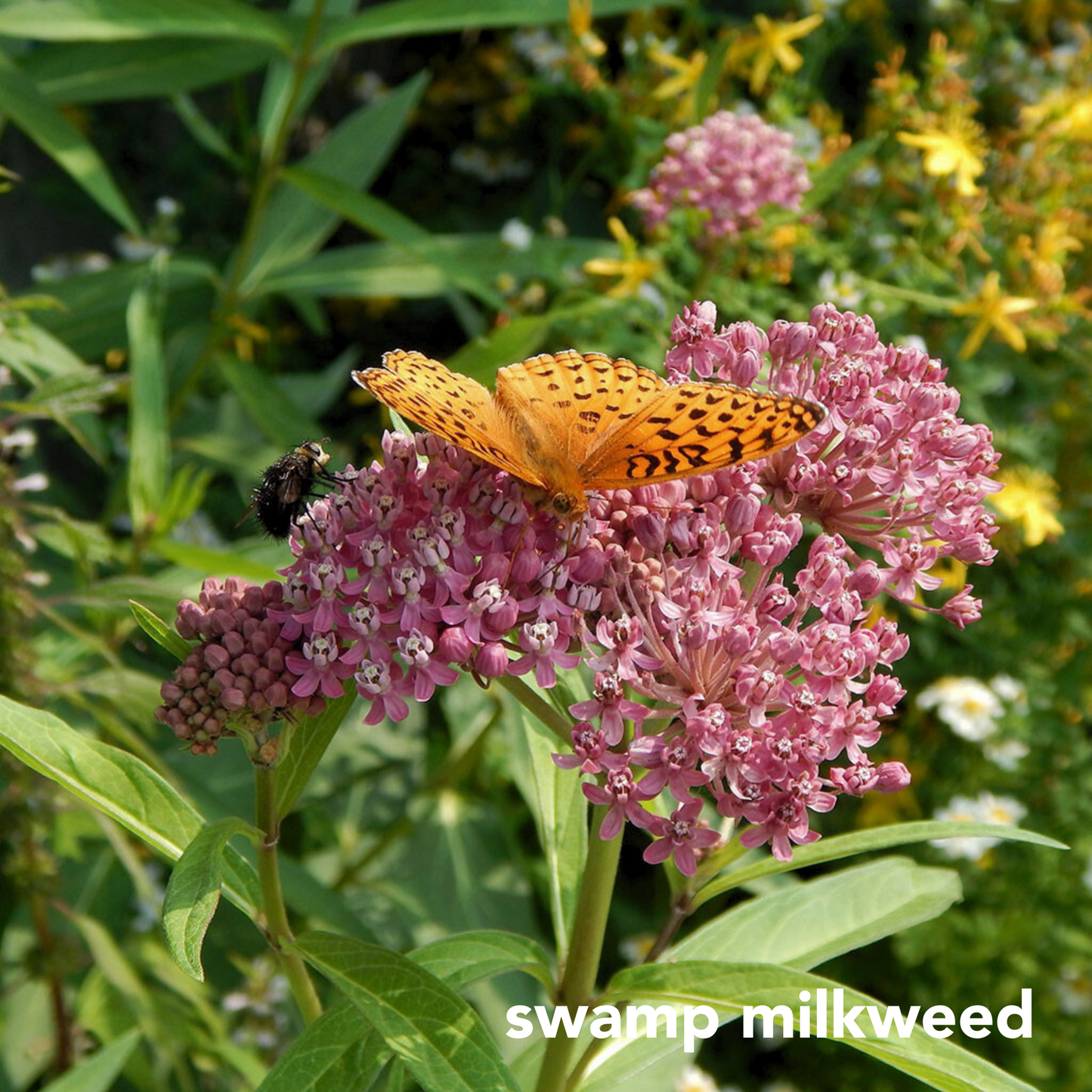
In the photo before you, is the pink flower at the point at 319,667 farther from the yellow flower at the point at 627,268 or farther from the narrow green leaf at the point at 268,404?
the yellow flower at the point at 627,268

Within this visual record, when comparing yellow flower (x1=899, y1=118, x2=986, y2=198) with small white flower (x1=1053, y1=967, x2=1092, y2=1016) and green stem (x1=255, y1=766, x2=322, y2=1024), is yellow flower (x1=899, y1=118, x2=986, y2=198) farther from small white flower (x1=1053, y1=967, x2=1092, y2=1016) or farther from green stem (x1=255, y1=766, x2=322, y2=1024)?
green stem (x1=255, y1=766, x2=322, y2=1024)

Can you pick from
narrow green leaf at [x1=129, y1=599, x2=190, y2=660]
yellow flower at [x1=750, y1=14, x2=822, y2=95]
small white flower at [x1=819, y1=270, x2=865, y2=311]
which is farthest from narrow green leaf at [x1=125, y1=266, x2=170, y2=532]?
yellow flower at [x1=750, y1=14, x2=822, y2=95]

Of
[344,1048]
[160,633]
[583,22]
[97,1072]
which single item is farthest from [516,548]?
[583,22]

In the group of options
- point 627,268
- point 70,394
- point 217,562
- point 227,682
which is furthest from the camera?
point 627,268

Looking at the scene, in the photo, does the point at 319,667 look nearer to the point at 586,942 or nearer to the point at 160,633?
the point at 160,633

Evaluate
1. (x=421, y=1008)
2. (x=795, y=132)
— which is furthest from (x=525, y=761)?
(x=795, y=132)

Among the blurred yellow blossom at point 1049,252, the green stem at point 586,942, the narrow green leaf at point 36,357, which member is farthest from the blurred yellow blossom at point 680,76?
the green stem at point 586,942
